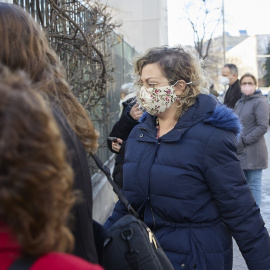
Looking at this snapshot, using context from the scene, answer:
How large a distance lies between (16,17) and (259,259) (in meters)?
1.86

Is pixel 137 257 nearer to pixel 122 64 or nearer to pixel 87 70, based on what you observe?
pixel 87 70

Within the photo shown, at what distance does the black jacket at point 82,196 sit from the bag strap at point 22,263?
300 mm

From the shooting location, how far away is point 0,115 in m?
0.92

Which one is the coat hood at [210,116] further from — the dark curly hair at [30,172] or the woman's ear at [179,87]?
the dark curly hair at [30,172]

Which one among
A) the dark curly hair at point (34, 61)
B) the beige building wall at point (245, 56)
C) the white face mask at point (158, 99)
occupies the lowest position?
the white face mask at point (158, 99)

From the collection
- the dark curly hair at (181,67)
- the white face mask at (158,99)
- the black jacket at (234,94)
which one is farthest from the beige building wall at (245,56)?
the white face mask at (158,99)

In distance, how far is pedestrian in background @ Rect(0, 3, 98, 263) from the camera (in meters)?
1.35

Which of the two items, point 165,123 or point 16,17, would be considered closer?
point 16,17

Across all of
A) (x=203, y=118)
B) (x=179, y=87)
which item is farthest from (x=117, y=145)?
(x=203, y=118)

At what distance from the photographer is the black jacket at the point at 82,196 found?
4.36 feet

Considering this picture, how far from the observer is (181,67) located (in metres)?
2.86

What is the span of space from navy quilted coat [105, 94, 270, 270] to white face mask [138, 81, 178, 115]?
19 centimetres

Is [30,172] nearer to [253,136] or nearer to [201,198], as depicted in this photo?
[201,198]

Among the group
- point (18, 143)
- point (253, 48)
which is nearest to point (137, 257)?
point (18, 143)
